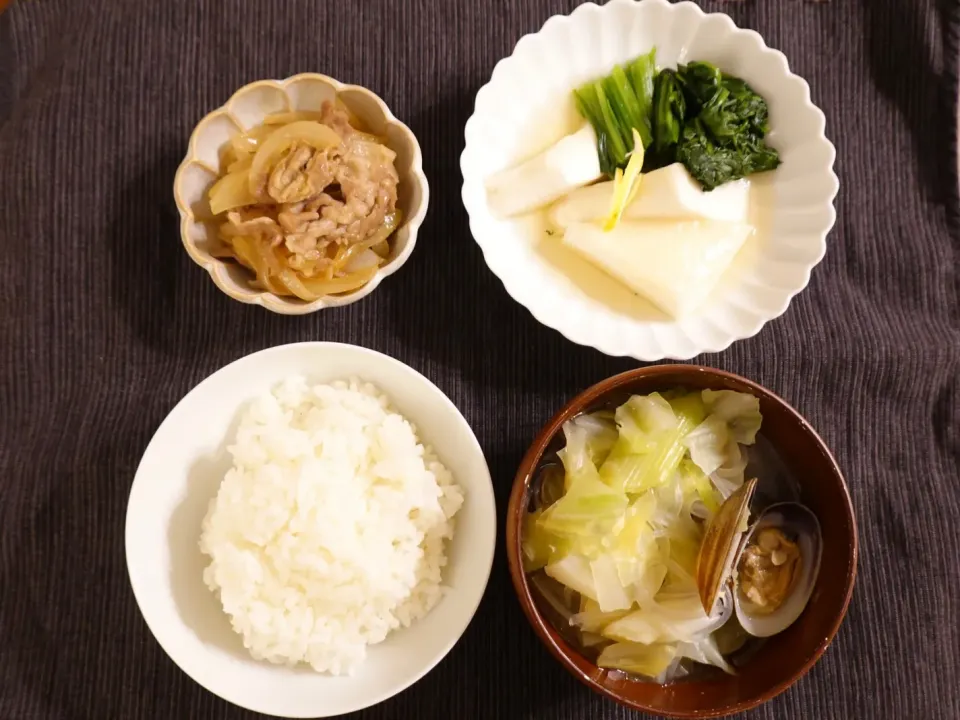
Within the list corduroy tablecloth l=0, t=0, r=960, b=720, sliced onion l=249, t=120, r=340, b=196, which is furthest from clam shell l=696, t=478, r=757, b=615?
sliced onion l=249, t=120, r=340, b=196

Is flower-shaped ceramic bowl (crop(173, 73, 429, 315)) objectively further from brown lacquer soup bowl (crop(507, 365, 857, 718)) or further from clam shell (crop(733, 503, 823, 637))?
clam shell (crop(733, 503, 823, 637))

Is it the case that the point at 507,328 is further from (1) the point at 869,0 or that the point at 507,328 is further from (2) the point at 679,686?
(1) the point at 869,0

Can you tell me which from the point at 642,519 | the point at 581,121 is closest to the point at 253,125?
the point at 581,121

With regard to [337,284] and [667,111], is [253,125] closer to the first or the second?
[337,284]

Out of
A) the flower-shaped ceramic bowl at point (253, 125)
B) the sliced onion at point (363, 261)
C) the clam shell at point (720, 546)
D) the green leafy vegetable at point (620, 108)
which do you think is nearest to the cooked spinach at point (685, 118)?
the green leafy vegetable at point (620, 108)

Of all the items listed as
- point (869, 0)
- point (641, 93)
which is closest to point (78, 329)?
point (641, 93)

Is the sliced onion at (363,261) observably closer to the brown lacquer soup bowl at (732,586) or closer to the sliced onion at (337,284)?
the sliced onion at (337,284)

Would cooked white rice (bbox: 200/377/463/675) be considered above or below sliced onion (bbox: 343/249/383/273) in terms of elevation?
below
